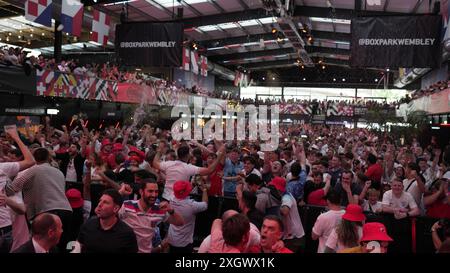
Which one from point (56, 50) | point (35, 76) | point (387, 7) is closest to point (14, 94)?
point (35, 76)

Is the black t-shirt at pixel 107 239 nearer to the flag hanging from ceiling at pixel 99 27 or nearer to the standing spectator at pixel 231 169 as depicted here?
the standing spectator at pixel 231 169

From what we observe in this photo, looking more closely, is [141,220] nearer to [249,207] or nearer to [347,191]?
[249,207]

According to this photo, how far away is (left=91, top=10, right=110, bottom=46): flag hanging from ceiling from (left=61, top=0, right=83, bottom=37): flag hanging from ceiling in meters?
0.48

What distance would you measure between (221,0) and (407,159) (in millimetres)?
16939

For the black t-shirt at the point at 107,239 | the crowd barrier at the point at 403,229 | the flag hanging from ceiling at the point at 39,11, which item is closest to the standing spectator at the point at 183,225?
the black t-shirt at the point at 107,239

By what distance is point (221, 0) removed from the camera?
2423 cm

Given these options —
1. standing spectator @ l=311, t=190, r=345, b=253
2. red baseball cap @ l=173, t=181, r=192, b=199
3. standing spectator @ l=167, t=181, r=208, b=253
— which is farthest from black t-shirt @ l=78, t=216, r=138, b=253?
standing spectator @ l=311, t=190, r=345, b=253

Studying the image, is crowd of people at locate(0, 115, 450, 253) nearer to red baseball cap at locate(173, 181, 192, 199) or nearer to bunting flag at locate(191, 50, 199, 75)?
red baseball cap at locate(173, 181, 192, 199)

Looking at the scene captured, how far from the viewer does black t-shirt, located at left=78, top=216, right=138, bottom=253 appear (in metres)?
3.77

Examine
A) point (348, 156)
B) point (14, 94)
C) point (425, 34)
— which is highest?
point (425, 34)

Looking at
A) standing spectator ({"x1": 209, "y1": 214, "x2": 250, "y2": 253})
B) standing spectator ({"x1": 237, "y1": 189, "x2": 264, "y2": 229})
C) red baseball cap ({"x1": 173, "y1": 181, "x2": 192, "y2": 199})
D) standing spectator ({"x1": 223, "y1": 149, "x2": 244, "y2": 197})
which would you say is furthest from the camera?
standing spectator ({"x1": 223, "y1": 149, "x2": 244, "y2": 197})

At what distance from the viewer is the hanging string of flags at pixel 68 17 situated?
42.6ft

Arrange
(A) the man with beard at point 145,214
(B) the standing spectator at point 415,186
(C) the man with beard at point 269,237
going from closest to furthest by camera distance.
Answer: (C) the man with beard at point 269,237, (A) the man with beard at point 145,214, (B) the standing spectator at point 415,186
